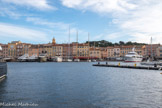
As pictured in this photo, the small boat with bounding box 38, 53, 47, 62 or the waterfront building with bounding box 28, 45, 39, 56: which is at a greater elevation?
the waterfront building with bounding box 28, 45, 39, 56

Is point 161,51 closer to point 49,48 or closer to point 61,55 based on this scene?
point 61,55

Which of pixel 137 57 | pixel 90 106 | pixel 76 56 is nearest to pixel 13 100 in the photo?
pixel 90 106

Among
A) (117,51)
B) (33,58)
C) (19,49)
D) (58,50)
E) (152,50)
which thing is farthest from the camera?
(117,51)

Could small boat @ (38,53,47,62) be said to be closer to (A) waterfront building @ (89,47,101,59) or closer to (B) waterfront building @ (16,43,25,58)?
(B) waterfront building @ (16,43,25,58)

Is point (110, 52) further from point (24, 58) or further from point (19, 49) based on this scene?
point (19, 49)

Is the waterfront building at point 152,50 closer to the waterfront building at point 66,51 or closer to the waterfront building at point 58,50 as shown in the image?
the waterfront building at point 66,51

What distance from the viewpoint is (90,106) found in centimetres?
1512

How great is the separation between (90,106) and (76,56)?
12434 cm

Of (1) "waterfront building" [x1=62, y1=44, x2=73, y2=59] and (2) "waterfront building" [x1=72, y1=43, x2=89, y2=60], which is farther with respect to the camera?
(1) "waterfront building" [x1=62, y1=44, x2=73, y2=59]

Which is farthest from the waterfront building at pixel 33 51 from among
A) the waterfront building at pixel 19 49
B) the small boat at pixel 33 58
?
the small boat at pixel 33 58

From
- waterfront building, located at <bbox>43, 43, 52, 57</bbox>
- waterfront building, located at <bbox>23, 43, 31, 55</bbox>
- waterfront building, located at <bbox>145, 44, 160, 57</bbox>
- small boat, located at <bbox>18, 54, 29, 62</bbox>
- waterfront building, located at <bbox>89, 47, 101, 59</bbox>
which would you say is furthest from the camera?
waterfront building, located at <bbox>89, 47, 101, 59</bbox>

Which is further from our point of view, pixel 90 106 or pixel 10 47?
pixel 10 47

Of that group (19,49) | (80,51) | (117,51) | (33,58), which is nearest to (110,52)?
(117,51)

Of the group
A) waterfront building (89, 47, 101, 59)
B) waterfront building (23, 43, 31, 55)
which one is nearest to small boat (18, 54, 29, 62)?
waterfront building (23, 43, 31, 55)
